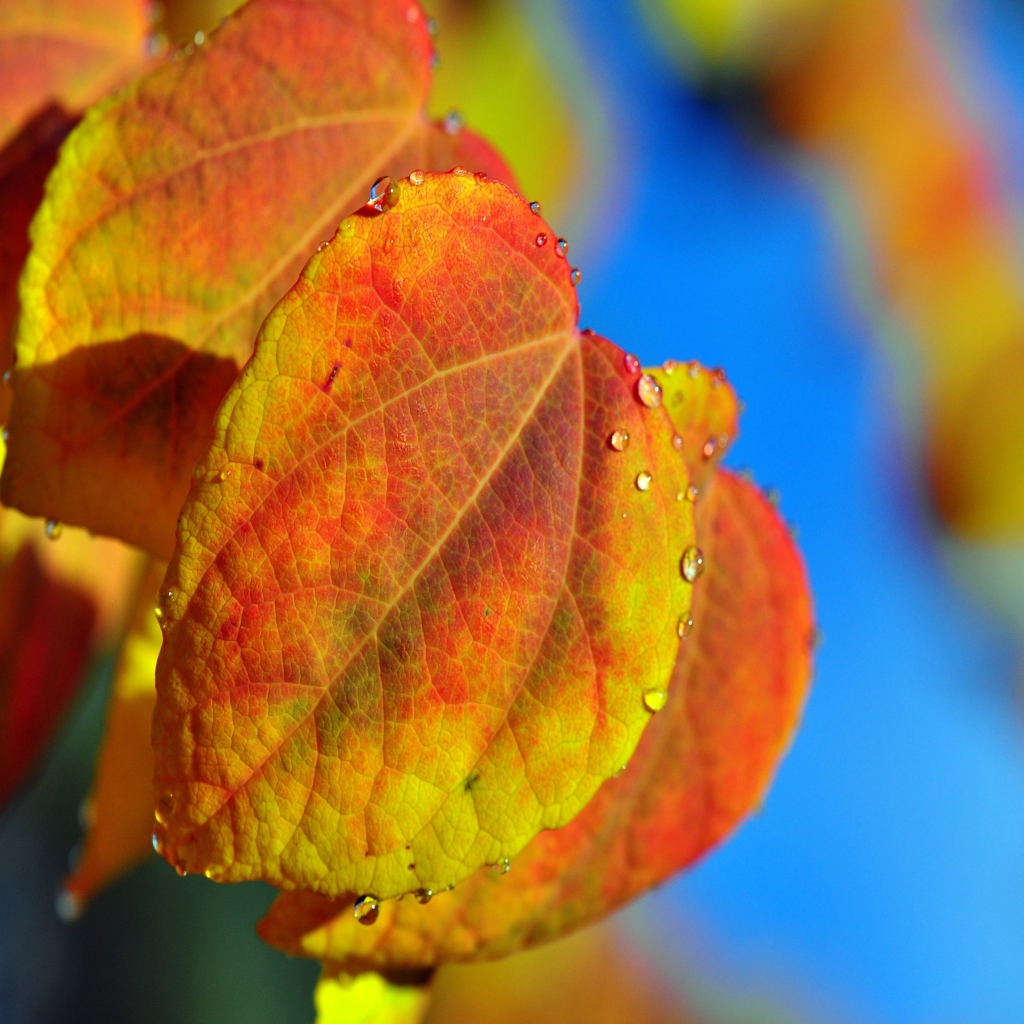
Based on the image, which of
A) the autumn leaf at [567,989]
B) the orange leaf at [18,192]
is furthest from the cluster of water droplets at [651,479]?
the autumn leaf at [567,989]

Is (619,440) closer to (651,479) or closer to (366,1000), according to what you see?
(651,479)

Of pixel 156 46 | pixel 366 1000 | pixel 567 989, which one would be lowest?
pixel 567 989

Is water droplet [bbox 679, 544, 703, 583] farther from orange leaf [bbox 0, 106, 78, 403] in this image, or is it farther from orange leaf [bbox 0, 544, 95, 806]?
orange leaf [bbox 0, 544, 95, 806]

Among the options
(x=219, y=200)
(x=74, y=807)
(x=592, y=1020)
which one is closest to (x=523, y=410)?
(x=219, y=200)

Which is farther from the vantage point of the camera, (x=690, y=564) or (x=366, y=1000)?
(x=366, y=1000)

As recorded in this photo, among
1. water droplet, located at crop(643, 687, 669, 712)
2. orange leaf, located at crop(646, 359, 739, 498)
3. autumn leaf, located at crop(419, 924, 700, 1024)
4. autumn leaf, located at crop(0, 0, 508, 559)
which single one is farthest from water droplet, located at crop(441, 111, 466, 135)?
autumn leaf, located at crop(419, 924, 700, 1024)

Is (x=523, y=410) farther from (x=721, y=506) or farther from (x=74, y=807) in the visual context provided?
(x=74, y=807)

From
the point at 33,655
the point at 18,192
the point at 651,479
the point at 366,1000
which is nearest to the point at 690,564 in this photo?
the point at 651,479

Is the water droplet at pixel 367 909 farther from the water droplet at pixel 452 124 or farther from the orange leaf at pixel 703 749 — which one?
the water droplet at pixel 452 124
